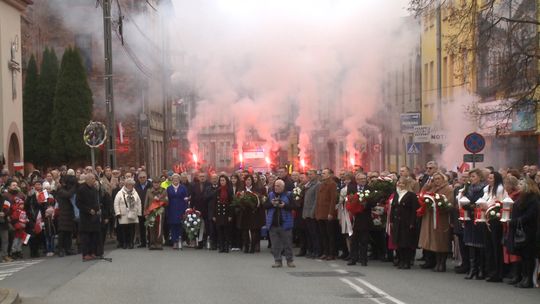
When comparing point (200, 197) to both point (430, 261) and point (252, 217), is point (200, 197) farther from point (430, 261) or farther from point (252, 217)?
point (430, 261)

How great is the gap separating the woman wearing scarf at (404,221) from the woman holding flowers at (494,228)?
2220 millimetres

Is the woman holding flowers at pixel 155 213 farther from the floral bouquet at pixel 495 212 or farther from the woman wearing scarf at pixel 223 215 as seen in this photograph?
the floral bouquet at pixel 495 212

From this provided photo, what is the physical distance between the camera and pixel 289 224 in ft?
66.8

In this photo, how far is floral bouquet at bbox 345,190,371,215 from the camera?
817 inches

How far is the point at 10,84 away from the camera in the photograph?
131ft

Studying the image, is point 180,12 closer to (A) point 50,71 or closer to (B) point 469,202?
(A) point 50,71

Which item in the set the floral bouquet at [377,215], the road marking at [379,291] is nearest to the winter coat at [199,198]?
the floral bouquet at [377,215]

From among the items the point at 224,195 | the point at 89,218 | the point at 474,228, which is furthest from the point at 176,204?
the point at 474,228

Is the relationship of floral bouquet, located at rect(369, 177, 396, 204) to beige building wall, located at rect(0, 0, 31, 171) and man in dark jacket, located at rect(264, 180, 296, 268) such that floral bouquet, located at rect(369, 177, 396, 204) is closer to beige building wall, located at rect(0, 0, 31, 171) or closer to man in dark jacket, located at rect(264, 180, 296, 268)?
man in dark jacket, located at rect(264, 180, 296, 268)

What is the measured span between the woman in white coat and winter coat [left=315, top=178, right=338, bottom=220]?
5.29 meters

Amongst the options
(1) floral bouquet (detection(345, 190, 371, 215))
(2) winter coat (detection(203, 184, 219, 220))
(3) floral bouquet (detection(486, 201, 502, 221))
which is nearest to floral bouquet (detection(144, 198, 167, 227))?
(2) winter coat (detection(203, 184, 219, 220))

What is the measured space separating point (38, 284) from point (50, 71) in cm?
3284

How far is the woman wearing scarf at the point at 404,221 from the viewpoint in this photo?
19875 mm

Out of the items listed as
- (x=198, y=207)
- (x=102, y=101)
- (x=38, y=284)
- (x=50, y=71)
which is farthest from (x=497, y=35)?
(x=102, y=101)
